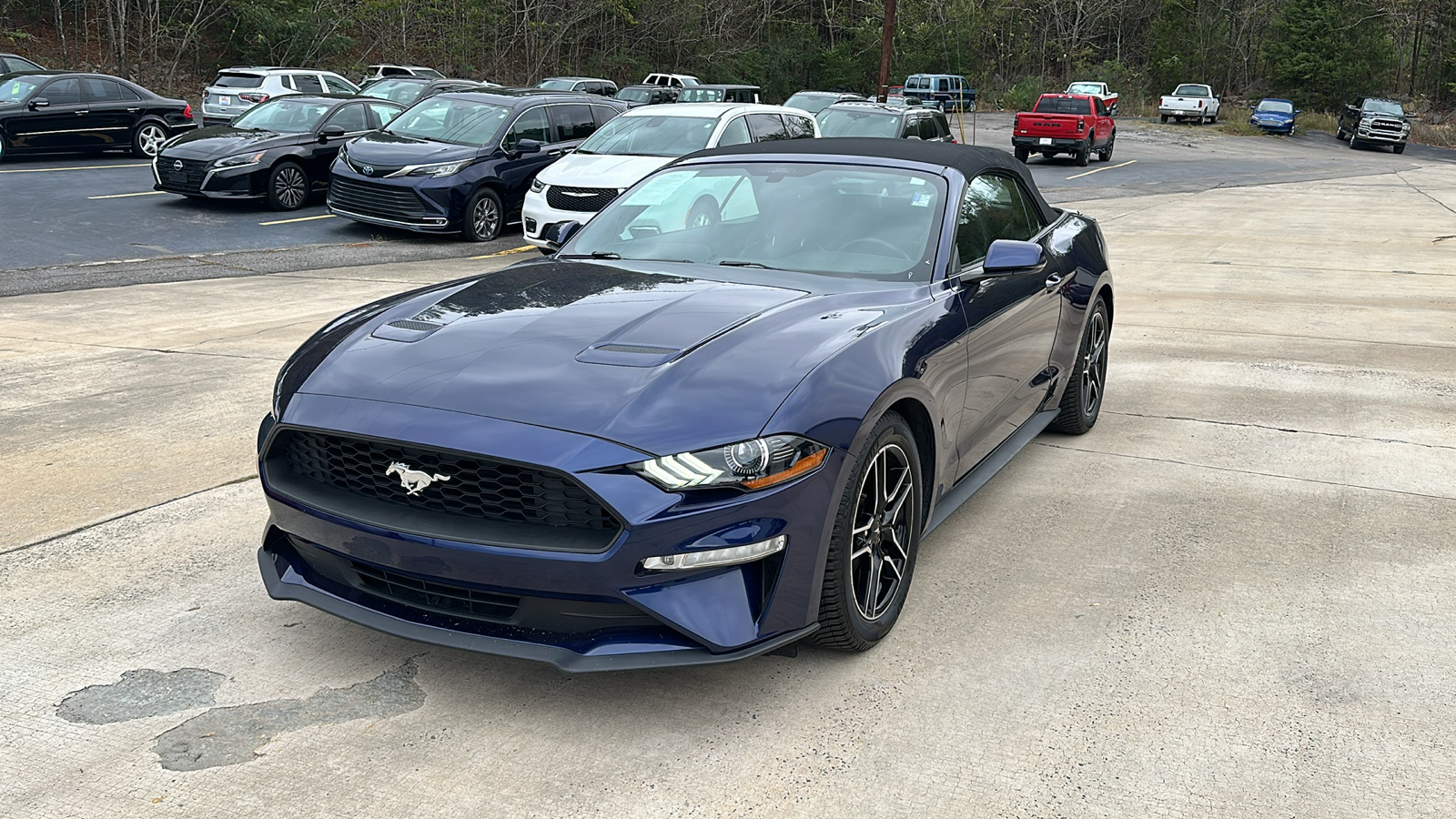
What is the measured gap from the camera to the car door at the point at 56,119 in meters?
19.8

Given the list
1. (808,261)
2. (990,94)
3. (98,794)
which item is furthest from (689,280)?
(990,94)

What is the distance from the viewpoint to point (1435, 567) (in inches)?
181

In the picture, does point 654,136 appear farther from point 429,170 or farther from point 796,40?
point 796,40

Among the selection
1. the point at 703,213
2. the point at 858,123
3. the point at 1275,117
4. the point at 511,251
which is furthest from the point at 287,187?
the point at 1275,117

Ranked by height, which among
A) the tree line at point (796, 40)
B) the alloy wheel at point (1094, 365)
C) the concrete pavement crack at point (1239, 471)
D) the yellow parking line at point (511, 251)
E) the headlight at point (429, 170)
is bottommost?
the yellow parking line at point (511, 251)

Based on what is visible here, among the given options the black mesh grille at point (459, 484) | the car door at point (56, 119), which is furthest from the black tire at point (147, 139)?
the black mesh grille at point (459, 484)

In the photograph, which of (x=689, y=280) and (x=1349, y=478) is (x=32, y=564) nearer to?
(x=689, y=280)

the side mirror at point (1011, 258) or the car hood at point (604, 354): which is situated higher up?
the side mirror at point (1011, 258)

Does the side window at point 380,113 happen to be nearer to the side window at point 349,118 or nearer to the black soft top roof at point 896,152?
the side window at point 349,118

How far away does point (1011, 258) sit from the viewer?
4.54 m

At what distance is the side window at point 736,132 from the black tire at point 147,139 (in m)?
12.3

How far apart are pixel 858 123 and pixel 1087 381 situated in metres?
13.5

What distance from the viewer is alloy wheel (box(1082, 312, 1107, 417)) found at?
20.7 feet

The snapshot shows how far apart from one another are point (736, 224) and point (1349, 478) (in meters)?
3.10
